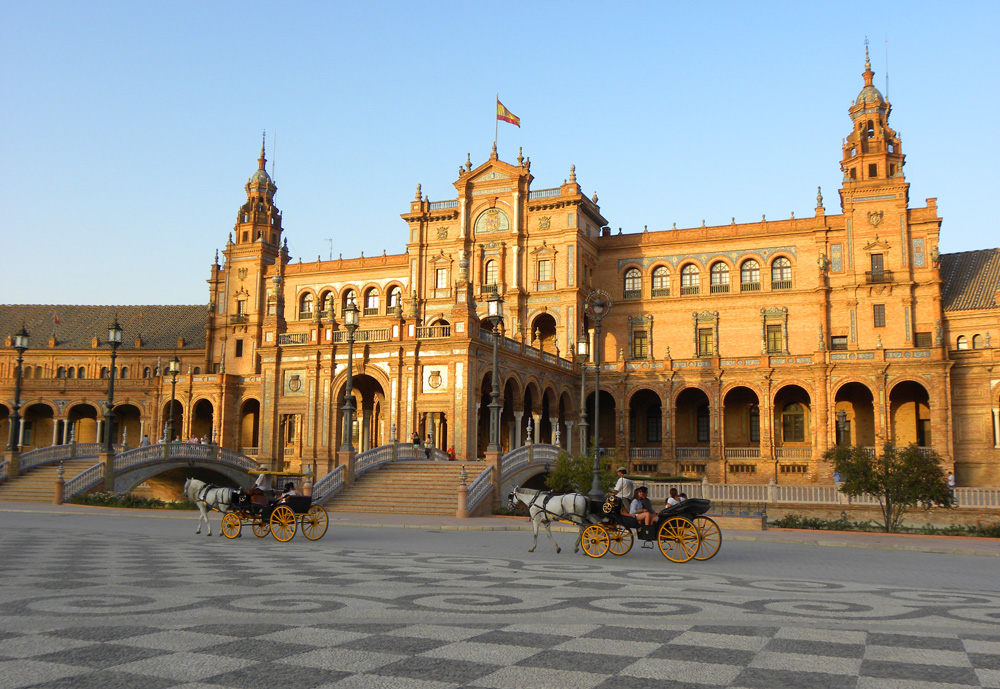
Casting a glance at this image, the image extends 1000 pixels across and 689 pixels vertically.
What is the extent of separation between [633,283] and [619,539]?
42358mm

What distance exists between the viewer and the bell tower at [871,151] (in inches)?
2036

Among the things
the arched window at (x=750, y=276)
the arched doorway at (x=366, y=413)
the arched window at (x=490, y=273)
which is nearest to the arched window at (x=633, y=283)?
the arched window at (x=750, y=276)

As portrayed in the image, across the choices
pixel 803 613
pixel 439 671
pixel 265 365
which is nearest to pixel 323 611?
pixel 439 671

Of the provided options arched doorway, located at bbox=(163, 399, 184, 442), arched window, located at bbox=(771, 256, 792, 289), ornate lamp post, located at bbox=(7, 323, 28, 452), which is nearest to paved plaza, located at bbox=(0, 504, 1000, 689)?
ornate lamp post, located at bbox=(7, 323, 28, 452)

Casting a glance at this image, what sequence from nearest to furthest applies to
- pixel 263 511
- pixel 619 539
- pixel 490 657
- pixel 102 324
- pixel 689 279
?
1. pixel 490 657
2. pixel 619 539
3. pixel 263 511
4. pixel 689 279
5. pixel 102 324

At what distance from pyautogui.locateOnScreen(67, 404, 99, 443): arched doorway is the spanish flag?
4215 cm

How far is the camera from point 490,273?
5541 cm

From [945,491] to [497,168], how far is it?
35761 millimetres

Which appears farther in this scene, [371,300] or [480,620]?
[371,300]

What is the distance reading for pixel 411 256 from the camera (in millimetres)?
57594

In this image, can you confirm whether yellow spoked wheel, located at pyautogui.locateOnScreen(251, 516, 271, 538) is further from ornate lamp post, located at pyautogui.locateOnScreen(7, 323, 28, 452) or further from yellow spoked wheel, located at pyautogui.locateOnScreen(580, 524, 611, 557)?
ornate lamp post, located at pyautogui.locateOnScreen(7, 323, 28, 452)

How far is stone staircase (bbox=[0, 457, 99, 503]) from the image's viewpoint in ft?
112

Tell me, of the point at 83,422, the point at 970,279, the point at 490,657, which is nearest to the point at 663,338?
the point at 970,279

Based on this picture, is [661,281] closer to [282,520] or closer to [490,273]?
[490,273]
